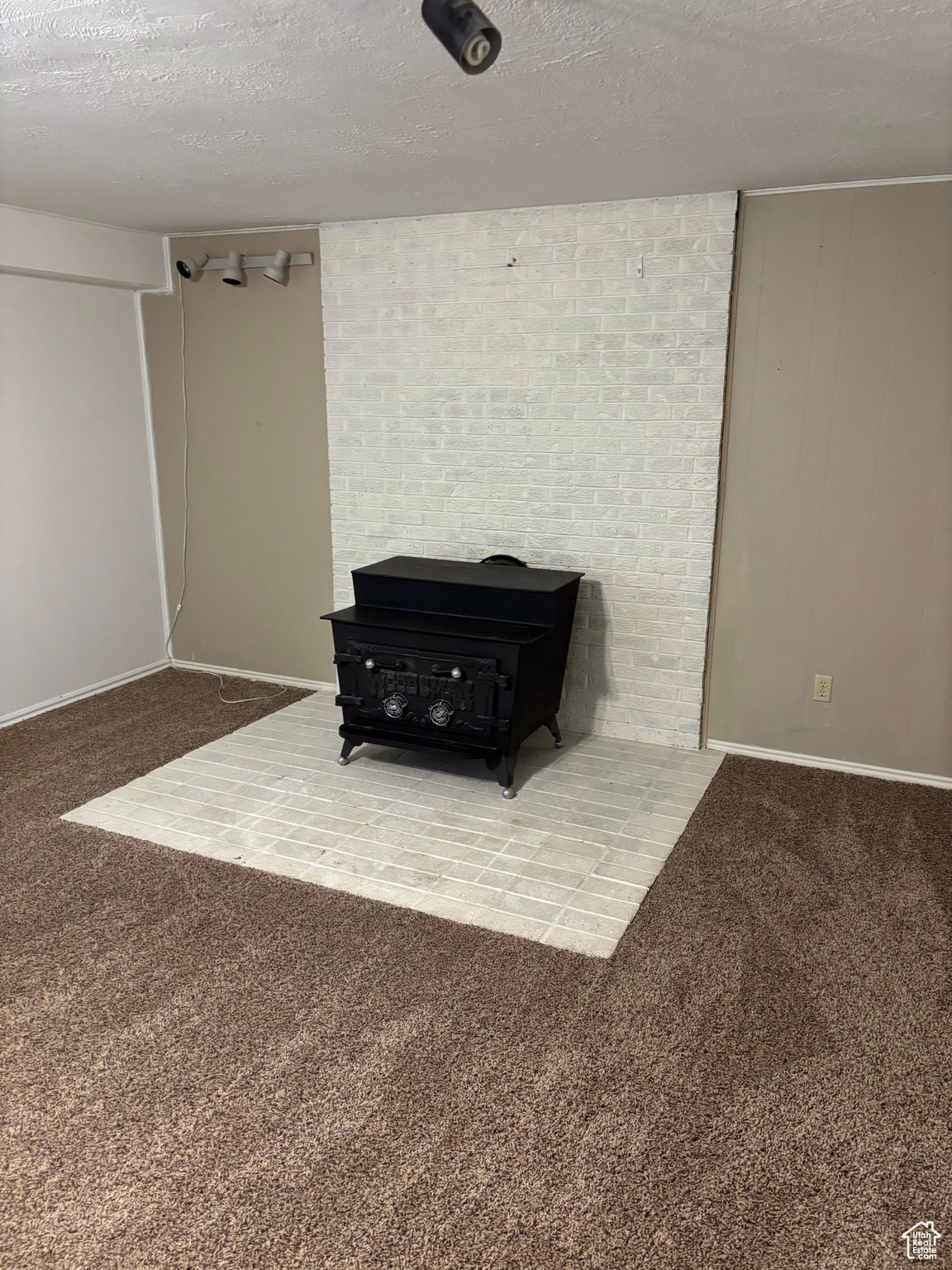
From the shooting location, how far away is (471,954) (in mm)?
2383

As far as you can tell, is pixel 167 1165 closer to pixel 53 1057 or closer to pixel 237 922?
pixel 53 1057

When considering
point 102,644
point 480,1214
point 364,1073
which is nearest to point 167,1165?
point 364,1073

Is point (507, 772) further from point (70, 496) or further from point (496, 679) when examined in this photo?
point (70, 496)

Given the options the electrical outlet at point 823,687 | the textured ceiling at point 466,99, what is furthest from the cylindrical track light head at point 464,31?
the electrical outlet at point 823,687

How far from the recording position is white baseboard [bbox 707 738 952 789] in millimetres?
3410

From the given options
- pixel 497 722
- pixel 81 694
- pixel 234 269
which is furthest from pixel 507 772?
pixel 234 269

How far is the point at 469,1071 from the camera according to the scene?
1.97 metres

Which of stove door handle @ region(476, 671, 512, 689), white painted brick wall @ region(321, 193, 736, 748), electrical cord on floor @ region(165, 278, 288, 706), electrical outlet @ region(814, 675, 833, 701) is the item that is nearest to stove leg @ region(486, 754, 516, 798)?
stove door handle @ region(476, 671, 512, 689)

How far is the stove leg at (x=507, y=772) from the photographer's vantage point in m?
3.30

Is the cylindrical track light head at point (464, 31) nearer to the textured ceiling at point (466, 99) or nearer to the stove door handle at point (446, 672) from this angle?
the textured ceiling at point (466, 99)

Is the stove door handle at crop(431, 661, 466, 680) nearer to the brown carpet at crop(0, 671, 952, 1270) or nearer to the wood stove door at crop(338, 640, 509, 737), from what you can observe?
the wood stove door at crop(338, 640, 509, 737)

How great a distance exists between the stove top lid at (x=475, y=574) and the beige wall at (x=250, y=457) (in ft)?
2.31

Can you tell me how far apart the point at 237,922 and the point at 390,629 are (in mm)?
1206

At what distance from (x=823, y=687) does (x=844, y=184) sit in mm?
1799
